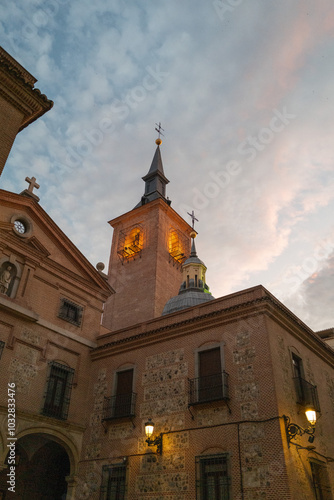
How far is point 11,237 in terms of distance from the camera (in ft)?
62.7

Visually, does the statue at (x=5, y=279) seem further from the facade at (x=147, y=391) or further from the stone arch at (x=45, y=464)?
the stone arch at (x=45, y=464)

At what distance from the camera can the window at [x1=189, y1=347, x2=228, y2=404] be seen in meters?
15.6

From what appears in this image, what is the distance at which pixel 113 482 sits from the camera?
55.5 feet

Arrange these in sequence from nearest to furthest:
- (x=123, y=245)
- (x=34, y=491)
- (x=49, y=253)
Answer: (x=34, y=491)
(x=49, y=253)
(x=123, y=245)

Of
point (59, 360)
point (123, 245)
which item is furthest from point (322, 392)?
point (123, 245)

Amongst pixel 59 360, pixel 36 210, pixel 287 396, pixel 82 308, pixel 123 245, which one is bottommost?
pixel 287 396

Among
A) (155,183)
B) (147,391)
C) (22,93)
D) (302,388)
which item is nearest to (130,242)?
(155,183)

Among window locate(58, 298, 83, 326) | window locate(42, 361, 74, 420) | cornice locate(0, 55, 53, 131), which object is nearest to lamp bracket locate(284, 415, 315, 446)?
window locate(42, 361, 74, 420)

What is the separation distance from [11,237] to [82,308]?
16.9 ft

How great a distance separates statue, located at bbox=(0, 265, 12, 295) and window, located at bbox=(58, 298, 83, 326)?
2966 millimetres

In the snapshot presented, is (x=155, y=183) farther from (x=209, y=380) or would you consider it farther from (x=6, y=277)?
(x=209, y=380)

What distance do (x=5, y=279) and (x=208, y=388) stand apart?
9.78 metres

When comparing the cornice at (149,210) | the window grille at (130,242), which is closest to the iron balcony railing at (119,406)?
the window grille at (130,242)

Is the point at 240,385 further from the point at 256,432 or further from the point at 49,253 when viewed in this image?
the point at 49,253
